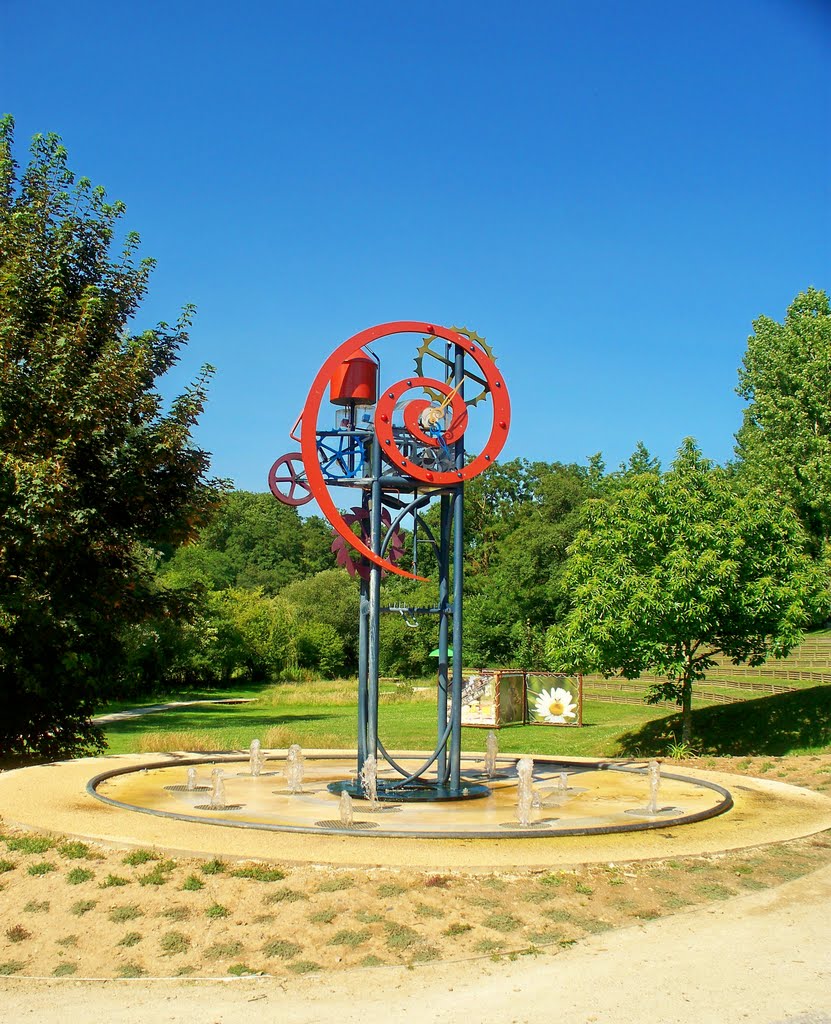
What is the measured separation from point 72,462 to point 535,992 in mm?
14313

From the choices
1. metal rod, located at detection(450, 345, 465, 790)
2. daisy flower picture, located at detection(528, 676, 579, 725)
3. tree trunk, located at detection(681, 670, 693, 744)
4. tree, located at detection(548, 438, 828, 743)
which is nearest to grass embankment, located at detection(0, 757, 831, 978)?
metal rod, located at detection(450, 345, 465, 790)

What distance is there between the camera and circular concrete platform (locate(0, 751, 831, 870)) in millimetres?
11141

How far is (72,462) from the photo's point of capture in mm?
19297

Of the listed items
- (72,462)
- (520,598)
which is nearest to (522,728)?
(520,598)

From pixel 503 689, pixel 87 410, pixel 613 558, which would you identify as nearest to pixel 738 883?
pixel 87 410

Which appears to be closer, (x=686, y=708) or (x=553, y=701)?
(x=686, y=708)

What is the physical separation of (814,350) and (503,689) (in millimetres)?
17279

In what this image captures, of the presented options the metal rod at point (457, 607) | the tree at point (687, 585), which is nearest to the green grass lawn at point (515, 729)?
the tree at point (687, 585)

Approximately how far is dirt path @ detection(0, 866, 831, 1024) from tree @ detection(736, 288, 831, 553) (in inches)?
1093

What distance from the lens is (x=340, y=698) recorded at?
2217 inches

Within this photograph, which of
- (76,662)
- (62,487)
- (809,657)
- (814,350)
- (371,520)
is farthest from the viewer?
(809,657)

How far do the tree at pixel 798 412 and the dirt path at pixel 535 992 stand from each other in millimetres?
27750

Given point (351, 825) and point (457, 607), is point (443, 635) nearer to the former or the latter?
point (457, 607)

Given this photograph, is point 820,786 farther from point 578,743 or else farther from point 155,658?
point 155,658
